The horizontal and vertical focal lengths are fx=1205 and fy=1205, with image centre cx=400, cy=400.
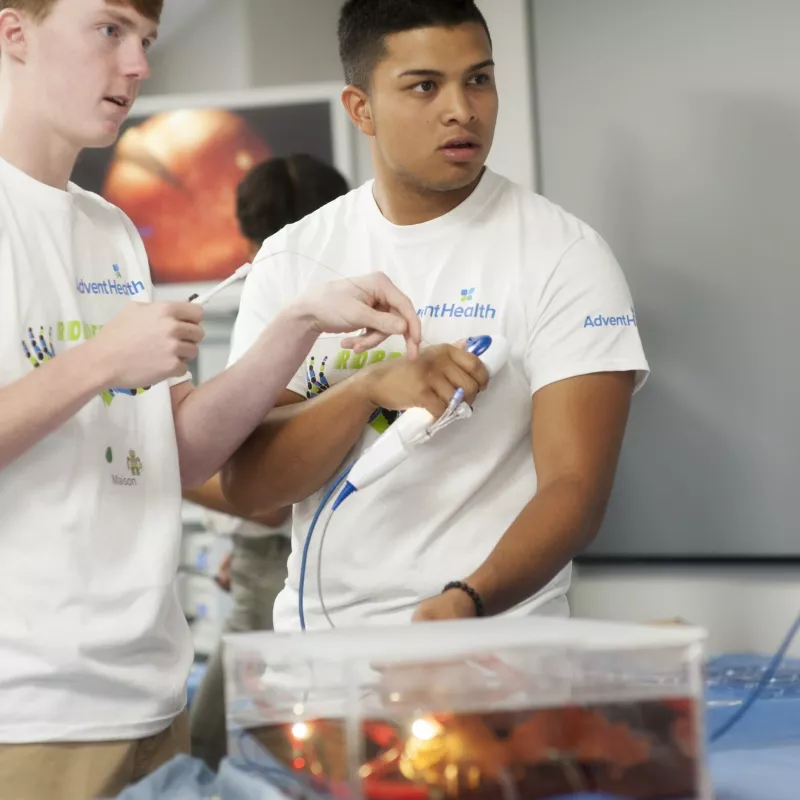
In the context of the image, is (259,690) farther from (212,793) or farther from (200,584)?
(200,584)

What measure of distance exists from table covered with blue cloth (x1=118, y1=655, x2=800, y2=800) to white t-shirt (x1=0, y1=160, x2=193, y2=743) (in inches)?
6.6

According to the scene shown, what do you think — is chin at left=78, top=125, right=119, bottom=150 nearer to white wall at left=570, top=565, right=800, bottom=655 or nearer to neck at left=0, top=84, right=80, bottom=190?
neck at left=0, top=84, right=80, bottom=190

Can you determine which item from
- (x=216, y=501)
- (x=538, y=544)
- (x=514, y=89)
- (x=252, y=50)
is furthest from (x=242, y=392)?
(x=252, y=50)

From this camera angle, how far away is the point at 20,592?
3.88ft

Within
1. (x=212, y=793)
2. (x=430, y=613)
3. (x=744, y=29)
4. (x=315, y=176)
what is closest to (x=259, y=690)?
(x=212, y=793)

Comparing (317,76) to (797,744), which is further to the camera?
(317,76)

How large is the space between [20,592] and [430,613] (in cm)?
41

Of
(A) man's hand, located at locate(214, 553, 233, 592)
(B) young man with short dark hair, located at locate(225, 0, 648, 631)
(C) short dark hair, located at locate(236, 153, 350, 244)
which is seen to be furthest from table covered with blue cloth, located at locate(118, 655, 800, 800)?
(A) man's hand, located at locate(214, 553, 233, 592)

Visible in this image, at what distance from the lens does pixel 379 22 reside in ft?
5.34

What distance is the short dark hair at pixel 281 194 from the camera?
257 centimetres

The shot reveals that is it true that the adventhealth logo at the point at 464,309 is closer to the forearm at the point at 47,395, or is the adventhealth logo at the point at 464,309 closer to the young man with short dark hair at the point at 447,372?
the young man with short dark hair at the point at 447,372

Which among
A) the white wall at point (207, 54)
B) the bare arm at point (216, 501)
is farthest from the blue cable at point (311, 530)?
the white wall at point (207, 54)

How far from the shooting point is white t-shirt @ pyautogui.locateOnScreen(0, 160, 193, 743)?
3.85ft

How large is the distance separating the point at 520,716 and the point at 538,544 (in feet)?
1.79
